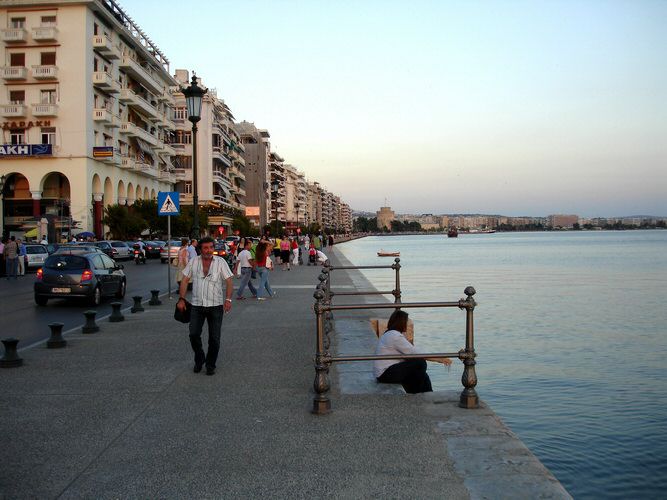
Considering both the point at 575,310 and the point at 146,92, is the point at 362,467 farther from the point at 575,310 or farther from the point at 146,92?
the point at 146,92

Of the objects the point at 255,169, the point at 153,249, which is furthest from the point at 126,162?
the point at 255,169

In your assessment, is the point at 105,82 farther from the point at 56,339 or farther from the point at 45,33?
the point at 56,339

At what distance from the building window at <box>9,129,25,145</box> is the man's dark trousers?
51639mm

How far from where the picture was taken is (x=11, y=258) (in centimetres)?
2959

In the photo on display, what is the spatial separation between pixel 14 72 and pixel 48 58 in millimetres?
2832

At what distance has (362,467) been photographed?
16.3ft

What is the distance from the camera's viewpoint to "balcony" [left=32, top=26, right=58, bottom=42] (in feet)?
174

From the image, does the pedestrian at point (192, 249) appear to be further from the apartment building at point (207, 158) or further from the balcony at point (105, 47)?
the apartment building at point (207, 158)

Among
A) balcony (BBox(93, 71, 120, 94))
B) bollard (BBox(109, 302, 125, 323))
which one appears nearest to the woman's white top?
bollard (BBox(109, 302, 125, 323))

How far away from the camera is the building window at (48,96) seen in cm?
5403

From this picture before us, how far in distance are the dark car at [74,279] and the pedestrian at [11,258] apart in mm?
12004

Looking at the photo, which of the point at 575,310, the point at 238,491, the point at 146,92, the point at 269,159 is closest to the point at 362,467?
the point at 238,491

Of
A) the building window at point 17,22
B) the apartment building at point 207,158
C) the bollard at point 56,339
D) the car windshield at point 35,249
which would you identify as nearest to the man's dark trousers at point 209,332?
the bollard at point 56,339

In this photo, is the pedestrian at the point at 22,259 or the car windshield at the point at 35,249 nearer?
the pedestrian at the point at 22,259
